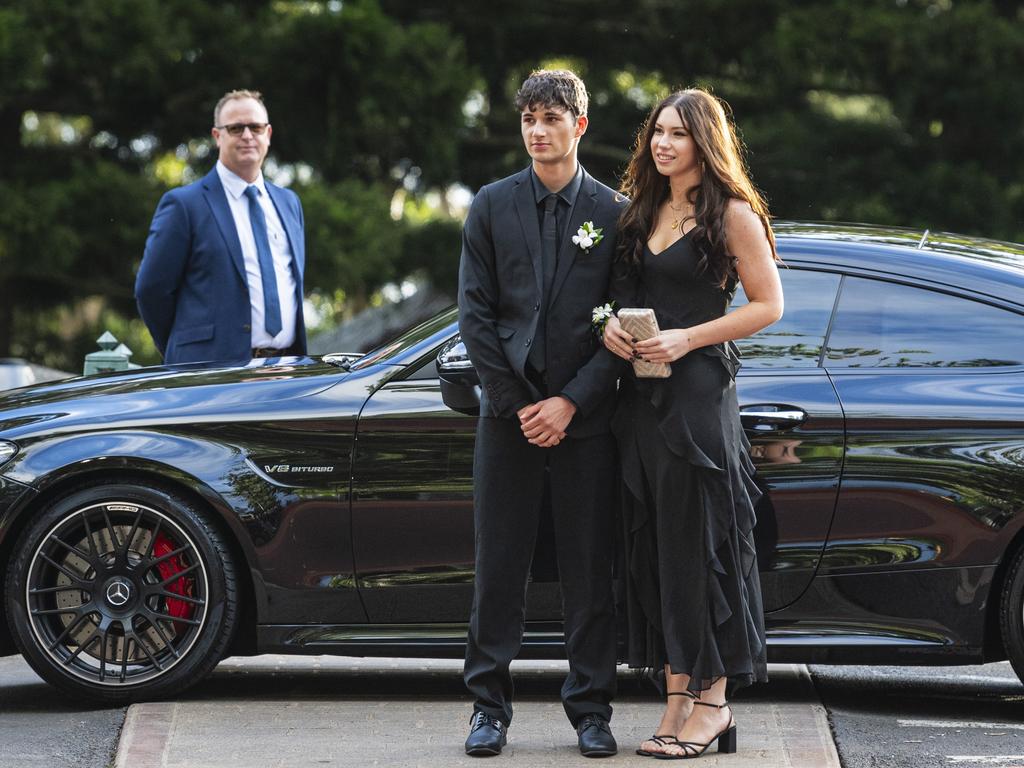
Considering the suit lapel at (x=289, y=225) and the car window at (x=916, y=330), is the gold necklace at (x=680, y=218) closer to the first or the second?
the car window at (x=916, y=330)

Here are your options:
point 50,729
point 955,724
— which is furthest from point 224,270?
point 955,724

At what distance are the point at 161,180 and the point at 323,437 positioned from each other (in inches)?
427

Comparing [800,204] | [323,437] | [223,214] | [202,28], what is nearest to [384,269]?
[202,28]

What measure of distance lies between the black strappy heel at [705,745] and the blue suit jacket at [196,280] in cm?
263

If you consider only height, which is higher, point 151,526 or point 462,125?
point 462,125

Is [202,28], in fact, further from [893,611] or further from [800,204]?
[893,611]

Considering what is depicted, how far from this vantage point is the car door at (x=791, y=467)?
16.9ft

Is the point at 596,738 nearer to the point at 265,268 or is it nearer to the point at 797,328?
the point at 797,328

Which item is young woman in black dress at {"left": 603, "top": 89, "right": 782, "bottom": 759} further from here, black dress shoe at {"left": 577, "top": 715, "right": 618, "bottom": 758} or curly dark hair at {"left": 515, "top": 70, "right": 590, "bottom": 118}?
curly dark hair at {"left": 515, "top": 70, "right": 590, "bottom": 118}

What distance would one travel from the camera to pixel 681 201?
15.4ft

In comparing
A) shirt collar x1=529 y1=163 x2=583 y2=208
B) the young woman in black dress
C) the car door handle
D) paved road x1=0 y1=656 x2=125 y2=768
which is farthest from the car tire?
paved road x1=0 y1=656 x2=125 y2=768

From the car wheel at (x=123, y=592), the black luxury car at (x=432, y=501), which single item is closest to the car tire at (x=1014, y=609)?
the black luxury car at (x=432, y=501)

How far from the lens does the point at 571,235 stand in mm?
4672

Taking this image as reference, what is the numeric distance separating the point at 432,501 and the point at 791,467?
1084mm
